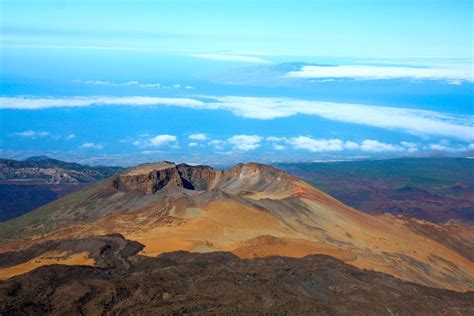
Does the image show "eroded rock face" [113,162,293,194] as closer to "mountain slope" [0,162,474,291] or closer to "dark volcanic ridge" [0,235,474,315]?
"mountain slope" [0,162,474,291]

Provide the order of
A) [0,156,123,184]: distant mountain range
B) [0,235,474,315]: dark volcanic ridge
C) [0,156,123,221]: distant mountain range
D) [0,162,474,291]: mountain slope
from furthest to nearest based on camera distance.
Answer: [0,156,123,184]: distant mountain range
[0,156,123,221]: distant mountain range
[0,162,474,291]: mountain slope
[0,235,474,315]: dark volcanic ridge

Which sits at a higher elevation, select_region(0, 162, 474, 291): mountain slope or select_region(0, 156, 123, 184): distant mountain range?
Result: select_region(0, 156, 123, 184): distant mountain range

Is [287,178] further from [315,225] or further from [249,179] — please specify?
[315,225]

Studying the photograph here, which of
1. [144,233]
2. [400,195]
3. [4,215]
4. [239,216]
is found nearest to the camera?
[144,233]

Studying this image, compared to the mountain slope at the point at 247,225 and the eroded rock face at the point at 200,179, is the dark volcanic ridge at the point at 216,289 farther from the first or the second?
the eroded rock face at the point at 200,179

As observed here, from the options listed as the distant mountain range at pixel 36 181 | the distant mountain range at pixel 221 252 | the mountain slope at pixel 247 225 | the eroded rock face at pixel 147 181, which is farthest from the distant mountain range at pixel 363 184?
the distant mountain range at pixel 221 252

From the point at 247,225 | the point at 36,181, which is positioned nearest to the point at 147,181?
the point at 247,225

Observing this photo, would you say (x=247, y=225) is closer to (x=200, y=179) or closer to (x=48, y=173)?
(x=200, y=179)

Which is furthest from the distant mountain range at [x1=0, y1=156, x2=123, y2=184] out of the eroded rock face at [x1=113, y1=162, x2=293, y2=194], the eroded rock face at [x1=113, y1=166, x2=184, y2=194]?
the eroded rock face at [x1=113, y1=166, x2=184, y2=194]

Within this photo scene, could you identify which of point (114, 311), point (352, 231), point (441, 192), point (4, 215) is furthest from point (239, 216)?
point (441, 192)
